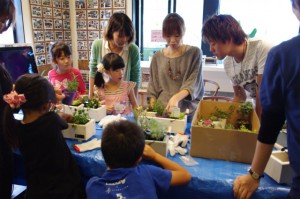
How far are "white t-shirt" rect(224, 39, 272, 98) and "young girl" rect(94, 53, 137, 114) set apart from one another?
2.59 ft

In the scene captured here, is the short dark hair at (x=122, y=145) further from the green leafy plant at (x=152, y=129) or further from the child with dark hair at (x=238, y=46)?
the child with dark hair at (x=238, y=46)

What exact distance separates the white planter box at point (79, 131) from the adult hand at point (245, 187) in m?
0.80

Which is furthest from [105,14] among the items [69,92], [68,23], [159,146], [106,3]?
[159,146]

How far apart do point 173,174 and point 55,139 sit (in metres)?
0.59

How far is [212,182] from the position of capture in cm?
102

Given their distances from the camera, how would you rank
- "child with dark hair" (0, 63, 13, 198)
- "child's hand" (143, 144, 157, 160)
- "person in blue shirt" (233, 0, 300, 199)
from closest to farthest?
1. "person in blue shirt" (233, 0, 300, 199)
2. "child's hand" (143, 144, 157, 160)
3. "child with dark hair" (0, 63, 13, 198)

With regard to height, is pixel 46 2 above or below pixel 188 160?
above

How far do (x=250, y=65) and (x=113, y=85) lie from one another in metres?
1.08

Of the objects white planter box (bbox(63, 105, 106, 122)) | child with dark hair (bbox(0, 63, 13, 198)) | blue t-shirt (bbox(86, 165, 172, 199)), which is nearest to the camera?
blue t-shirt (bbox(86, 165, 172, 199))

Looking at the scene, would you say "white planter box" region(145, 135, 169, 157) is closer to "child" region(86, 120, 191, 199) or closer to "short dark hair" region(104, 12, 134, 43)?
"child" region(86, 120, 191, 199)

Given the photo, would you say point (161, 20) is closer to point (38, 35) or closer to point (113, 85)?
point (38, 35)

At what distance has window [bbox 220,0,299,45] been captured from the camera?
129 inches

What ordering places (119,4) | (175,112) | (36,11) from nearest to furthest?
(175,112) < (36,11) < (119,4)

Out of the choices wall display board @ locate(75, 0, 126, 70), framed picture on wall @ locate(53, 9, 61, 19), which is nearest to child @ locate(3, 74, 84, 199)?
framed picture on wall @ locate(53, 9, 61, 19)
